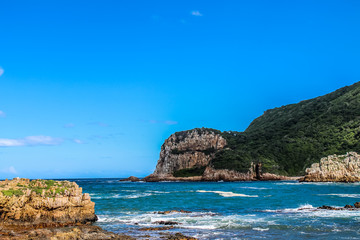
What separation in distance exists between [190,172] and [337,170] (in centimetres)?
9364

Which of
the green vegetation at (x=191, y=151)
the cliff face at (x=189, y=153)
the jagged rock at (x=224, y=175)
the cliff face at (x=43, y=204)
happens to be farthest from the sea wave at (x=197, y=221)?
the green vegetation at (x=191, y=151)

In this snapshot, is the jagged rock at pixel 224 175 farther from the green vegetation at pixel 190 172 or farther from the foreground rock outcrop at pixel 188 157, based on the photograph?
the green vegetation at pixel 190 172

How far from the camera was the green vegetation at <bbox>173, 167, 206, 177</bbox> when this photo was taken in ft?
590

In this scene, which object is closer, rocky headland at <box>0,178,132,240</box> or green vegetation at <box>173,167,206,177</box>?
rocky headland at <box>0,178,132,240</box>

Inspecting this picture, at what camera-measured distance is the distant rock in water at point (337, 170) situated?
97500 millimetres

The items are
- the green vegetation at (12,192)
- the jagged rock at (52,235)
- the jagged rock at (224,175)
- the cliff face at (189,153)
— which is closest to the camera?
the jagged rock at (52,235)

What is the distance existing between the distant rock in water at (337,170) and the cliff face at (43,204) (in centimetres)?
9160

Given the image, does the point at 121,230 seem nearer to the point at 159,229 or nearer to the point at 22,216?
the point at 159,229

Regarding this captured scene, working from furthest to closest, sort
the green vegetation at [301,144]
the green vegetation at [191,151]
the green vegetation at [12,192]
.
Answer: the green vegetation at [191,151] < the green vegetation at [301,144] < the green vegetation at [12,192]

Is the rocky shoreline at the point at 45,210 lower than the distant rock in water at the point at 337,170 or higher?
lower

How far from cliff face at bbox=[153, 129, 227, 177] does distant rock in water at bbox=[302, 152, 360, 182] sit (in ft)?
273

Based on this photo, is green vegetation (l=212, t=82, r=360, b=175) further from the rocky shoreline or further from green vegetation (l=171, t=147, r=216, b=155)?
the rocky shoreline

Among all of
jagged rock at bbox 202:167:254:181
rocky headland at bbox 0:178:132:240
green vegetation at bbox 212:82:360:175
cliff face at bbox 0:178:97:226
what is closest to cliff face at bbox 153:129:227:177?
green vegetation at bbox 212:82:360:175

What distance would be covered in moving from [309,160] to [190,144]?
70233 millimetres
